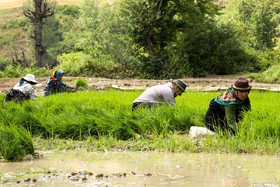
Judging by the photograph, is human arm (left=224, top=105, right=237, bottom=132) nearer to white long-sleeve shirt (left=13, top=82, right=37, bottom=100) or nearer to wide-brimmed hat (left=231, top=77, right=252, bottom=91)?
wide-brimmed hat (left=231, top=77, right=252, bottom=91)

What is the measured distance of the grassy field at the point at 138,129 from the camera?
4967 millimetres

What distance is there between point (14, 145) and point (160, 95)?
3.58 meters

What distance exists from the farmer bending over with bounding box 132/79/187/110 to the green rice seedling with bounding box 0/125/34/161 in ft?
9.96

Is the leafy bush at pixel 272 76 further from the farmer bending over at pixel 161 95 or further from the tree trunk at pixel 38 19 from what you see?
the tree trunk at pixel 38 19

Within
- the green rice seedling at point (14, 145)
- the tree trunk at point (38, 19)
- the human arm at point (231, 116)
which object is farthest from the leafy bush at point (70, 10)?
the green rice seedling at point (14, 145)

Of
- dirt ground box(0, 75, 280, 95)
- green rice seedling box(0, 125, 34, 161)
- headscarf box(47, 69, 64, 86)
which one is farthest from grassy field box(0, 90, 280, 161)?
dirt ground box(0, 75, 280, 95)

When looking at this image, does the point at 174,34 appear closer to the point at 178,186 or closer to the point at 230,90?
the point at 230,90

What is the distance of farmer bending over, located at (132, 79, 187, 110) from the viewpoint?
7.10 m

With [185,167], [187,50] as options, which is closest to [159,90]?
[185,167]

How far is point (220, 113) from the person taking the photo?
5.79 meters

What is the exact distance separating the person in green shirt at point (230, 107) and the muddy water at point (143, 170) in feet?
3.06

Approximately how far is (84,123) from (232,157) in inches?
113

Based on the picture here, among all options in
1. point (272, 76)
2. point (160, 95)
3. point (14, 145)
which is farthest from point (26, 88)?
point (272, 76)

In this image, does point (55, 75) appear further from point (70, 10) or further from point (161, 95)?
point (70, 10)
